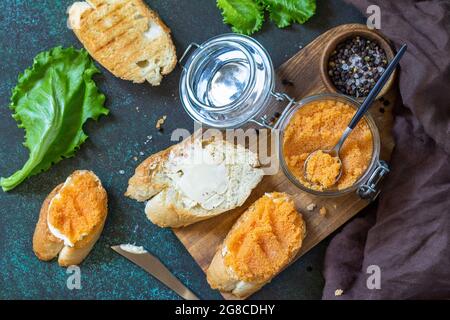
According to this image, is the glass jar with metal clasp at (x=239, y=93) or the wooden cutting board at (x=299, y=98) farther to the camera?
the wooden cutting board at (x=299, y=98)

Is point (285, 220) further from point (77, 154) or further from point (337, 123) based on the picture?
point (77, 154)

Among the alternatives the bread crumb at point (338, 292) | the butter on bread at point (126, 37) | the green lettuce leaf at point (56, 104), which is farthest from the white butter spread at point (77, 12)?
the bread crumb at point (338, 292)

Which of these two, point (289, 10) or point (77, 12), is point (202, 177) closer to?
point (289, 10)

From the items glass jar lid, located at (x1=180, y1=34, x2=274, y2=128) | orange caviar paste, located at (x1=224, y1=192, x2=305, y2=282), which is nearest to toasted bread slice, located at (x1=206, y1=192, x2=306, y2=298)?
orange caviar paste, located at (x1=224, y1=192, x2=305, y2=282)

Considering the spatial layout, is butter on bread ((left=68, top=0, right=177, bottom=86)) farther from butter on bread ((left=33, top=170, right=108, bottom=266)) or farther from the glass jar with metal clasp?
butter on bread ((left=33, top=170, right=108, bottom=266))

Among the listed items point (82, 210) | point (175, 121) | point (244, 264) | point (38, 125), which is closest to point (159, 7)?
point (175, 121)

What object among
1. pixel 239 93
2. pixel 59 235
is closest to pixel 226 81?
pixel 239 93

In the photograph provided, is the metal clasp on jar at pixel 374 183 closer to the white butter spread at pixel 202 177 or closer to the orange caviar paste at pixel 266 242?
the orange caviar paste at pixel 266 242
